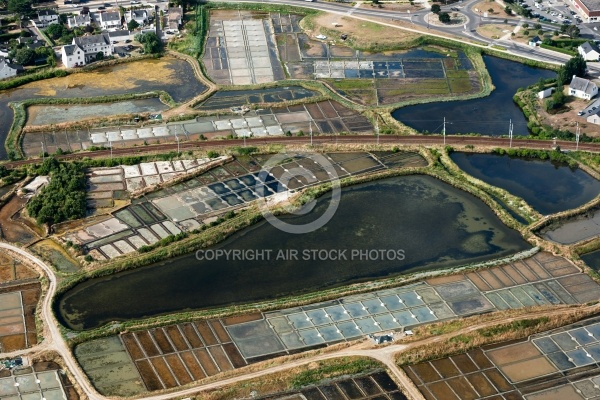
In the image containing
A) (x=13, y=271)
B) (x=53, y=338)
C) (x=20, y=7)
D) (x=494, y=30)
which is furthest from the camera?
(x=20, y=7)

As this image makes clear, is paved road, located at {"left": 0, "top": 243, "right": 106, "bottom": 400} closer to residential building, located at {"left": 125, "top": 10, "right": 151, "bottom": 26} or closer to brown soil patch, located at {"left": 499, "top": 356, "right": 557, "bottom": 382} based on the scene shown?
brown soil patch, located at {"left": 499, "top": 356, "right": 557, "bottom": 382}

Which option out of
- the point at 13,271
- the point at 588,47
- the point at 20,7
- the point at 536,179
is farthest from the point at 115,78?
the point at 588,47

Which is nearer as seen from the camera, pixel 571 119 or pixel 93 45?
pixel 571 119

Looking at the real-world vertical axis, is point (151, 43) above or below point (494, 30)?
above

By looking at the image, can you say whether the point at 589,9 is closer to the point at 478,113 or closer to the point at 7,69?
the point at 478,113

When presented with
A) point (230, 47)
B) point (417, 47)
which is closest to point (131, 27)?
point (230, 47)

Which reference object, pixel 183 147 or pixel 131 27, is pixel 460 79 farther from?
pixel 131 27
